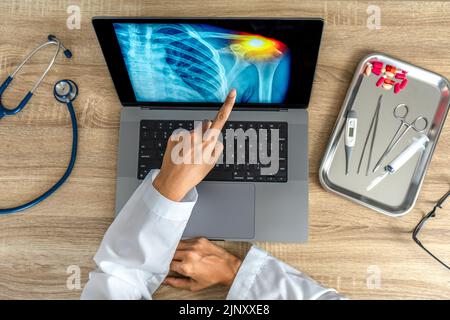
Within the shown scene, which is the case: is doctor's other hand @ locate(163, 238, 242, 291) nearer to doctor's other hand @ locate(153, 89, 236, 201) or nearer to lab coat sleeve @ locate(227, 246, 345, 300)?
lab coat sleeve @ locate(227, 246, 345, 300)

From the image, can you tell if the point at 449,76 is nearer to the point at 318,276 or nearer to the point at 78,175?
the point at 318,276

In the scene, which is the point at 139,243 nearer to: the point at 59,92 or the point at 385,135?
the point at 59,92

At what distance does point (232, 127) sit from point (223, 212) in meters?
0.18

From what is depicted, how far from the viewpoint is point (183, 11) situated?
0.98 metres

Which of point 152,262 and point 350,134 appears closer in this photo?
point 152,262

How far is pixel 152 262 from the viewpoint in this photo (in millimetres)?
804

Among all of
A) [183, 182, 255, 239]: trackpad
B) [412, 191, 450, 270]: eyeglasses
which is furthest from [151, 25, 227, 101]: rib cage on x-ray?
[412, 191, 450, 270]: eyeglasses

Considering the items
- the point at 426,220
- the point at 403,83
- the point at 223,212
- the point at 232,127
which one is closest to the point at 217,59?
the point at 232,127

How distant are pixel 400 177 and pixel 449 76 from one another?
0.25 meters

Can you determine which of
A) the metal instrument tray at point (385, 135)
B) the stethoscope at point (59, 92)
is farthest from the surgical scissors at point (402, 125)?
the stethoscope at point (59, 92)

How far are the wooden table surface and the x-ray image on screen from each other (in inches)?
5.2

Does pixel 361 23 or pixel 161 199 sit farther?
pixel 361 23

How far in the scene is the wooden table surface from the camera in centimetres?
87
